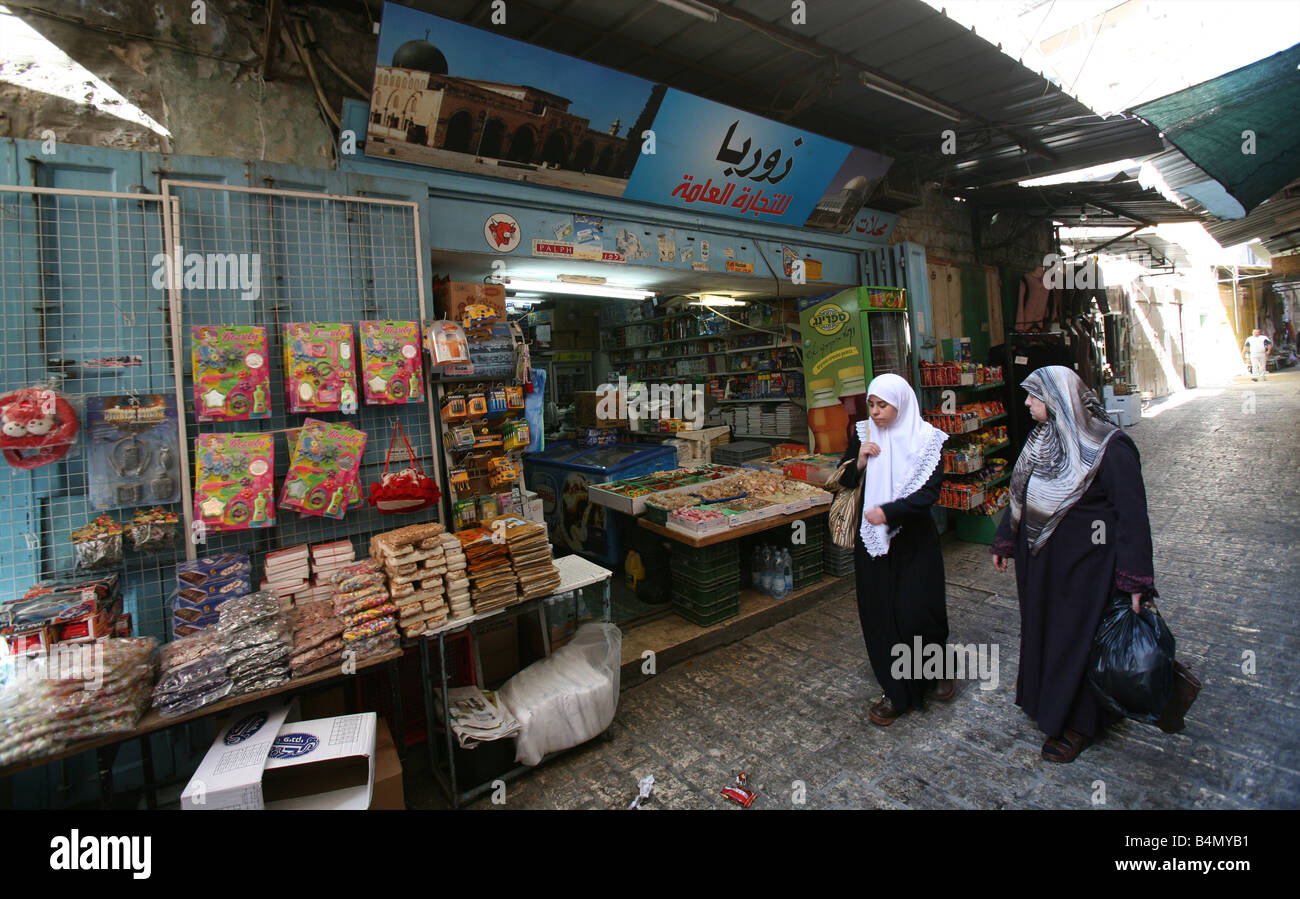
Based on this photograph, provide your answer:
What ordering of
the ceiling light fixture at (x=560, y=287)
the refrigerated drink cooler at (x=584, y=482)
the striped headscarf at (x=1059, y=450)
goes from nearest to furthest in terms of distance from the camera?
1. the striped headscarf at (x=1059, y=450)
2. the ceiling light fixture at (x=560, y=287)
3. the refrigerated drink cooler at (x=584, y=482)

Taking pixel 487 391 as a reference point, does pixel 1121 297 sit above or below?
above

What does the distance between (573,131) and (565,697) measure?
3.71 meters

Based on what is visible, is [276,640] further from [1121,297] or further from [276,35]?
[1121,297]

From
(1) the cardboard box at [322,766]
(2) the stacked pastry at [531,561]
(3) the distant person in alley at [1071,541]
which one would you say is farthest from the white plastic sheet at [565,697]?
(3) the distant person in alley at [1071,541]

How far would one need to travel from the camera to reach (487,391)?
3.70m

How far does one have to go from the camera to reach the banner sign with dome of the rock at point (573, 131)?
333cm

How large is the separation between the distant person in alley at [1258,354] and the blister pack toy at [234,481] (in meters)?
31.5

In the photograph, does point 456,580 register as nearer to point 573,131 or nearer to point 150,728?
point 150,728

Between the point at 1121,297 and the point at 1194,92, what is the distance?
14.1m

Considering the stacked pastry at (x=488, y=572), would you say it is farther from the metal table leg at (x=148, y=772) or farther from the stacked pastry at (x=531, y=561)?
the metal table leg at (x=148, y=772)

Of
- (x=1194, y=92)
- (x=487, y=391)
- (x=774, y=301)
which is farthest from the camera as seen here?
(x=774, y=301)

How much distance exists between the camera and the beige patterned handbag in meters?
3.47

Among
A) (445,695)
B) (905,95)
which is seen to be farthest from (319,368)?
(905,95)
